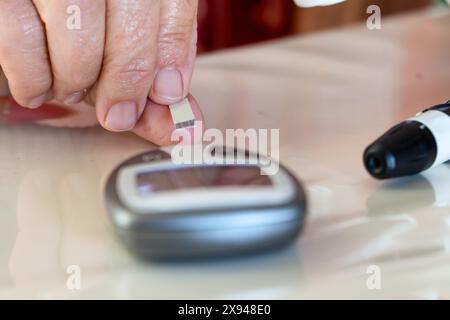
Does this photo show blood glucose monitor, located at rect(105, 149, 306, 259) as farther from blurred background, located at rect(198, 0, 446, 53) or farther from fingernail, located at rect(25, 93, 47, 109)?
blurred background, located at rect(198, 0, 446, 53)

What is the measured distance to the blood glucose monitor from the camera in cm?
30

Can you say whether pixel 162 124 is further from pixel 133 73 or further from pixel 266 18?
pixel 266 18

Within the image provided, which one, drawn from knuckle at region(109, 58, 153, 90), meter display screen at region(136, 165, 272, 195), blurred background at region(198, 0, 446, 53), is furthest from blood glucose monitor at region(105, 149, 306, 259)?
blurred background at region(198, 0, 446, 53)

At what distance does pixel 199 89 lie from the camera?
602mm

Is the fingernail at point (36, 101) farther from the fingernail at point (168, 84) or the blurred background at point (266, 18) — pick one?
the blurred background at point (266, 18)

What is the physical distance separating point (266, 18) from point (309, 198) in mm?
945

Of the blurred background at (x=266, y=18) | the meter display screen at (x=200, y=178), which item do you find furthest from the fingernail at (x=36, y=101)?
the blurred background at (x=266, y=18)

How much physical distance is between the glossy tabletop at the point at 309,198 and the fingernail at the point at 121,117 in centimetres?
2

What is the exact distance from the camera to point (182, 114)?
1.49 feet

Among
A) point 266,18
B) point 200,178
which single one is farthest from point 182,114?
point 266,18

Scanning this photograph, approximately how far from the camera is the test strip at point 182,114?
1.49 feet

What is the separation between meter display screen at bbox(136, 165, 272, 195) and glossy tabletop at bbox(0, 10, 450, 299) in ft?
0.11

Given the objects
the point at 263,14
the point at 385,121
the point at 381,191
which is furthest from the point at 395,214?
the point at 263,14
